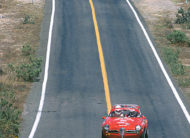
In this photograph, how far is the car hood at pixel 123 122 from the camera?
54.5ft

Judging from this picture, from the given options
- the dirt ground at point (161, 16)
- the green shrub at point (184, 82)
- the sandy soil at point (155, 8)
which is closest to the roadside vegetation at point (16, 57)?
the green shrub at point (184, 82)

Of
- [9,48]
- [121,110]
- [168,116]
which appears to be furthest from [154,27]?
[121,110]

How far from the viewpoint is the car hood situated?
1661 centimetres

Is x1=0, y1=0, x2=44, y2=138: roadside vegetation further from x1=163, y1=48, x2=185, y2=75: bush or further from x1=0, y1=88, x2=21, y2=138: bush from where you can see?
x1=163, y1=48, x2=185, y2=75: bush

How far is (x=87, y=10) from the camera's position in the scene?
45125 mm

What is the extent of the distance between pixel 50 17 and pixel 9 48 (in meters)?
8.04

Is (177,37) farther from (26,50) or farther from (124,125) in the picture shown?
(124,125)

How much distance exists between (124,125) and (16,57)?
17833mm

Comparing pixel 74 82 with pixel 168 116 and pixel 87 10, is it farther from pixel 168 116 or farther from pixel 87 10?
pixel 87 10

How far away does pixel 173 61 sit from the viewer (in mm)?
31594

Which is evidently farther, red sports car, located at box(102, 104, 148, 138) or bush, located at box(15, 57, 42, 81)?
bush, located at box(15, 57, 42, 81)

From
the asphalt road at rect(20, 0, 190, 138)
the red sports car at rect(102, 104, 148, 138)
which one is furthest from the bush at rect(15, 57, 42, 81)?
the red sports car at rect(102, 104, 148, 138)

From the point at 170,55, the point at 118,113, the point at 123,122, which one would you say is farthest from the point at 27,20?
the point at 123,122

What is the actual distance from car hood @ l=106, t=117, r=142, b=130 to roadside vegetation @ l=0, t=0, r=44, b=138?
145 inches
